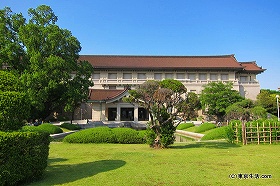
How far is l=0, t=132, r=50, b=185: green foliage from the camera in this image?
5715 mm

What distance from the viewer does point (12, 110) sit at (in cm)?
657

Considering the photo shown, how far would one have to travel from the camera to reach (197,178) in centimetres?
654

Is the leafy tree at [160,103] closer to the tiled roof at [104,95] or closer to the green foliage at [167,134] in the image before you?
the green foliage at [167,134]

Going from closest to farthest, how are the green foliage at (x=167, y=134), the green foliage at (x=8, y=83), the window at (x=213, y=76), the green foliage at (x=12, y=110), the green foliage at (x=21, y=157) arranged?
the green foliage at (x=21, y=157) < the green foliage at (x=12, y=110) < the green foliage at (x=8, y=83) < the green foliage at (x=167, y=134) < the window at (x=213, y=76)

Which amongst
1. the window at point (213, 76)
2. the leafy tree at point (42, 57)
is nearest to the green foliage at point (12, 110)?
the leafy tree at point (42, 57)

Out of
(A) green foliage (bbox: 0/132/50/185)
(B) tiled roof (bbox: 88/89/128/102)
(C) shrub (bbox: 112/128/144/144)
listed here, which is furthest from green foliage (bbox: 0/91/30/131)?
Result: (B) tiled roof (bbox: 88/89/128/102)

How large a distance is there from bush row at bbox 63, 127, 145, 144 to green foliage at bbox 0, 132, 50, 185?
9184 mm

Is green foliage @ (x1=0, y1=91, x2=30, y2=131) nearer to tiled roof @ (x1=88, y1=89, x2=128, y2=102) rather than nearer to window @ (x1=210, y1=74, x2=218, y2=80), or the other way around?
tiled roof @ (x1=88, y1=89, x2=128, y2=102)

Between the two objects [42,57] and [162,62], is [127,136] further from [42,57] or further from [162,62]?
[162,62]

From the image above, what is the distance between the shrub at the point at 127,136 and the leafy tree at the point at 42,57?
11.4 m

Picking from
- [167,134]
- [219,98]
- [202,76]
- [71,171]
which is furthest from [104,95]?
[71,171]

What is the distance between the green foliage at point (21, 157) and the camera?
5.71m

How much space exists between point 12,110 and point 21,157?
4.25ft

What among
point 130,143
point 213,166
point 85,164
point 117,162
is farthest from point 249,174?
point 130,143
